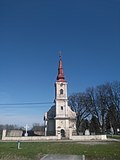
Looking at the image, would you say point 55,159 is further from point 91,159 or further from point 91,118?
point 91,118

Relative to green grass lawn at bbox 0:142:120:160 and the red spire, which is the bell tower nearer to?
the red spire

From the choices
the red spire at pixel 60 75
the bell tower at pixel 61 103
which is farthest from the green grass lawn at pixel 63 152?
the red spire at pixel 60 75

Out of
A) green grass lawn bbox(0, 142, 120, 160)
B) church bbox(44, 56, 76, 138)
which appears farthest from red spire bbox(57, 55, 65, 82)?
green grass lawn bbox(0, 142, 120, 160)

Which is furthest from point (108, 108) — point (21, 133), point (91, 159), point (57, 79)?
point (91, 159)

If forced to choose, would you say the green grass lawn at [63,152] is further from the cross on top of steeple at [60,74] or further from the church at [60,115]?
the cross on top of steeple at [60,74]

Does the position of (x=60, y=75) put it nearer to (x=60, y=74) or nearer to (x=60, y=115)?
(x=60, y=74)

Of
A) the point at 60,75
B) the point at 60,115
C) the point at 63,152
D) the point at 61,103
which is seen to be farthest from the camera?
the point at 60,75

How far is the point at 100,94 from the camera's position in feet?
186

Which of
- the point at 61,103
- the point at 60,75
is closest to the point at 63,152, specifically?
the point at 61,103

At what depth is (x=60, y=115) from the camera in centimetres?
5938

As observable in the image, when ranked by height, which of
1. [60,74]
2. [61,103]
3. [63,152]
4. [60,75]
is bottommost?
[63,152]

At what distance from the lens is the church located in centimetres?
5841

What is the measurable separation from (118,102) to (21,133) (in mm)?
23967

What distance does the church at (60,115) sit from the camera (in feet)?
192
